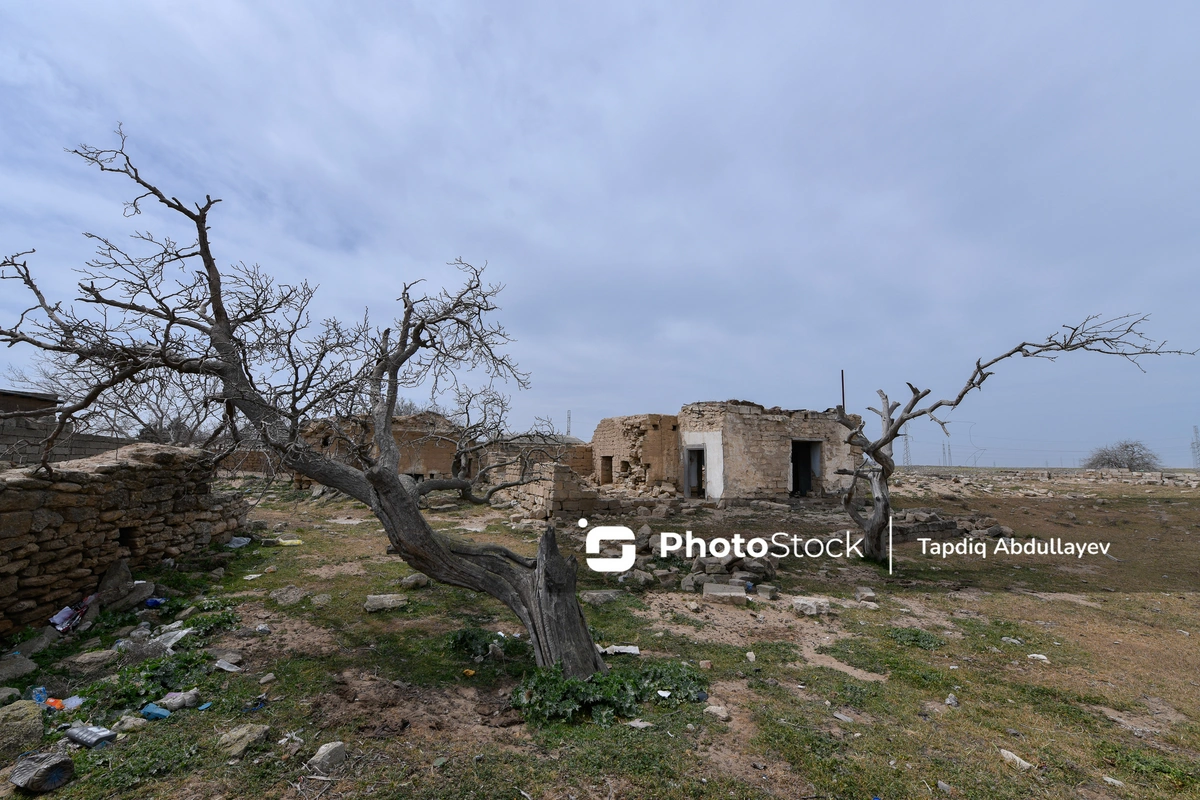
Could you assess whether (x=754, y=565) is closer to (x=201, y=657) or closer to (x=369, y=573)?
(x=369, y=573)

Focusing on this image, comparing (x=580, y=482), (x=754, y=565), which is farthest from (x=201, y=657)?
(x=580, y=482)

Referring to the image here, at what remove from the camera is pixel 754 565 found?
792 centimetres

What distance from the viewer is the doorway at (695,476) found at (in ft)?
60.4

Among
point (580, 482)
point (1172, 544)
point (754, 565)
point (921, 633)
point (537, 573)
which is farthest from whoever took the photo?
point (580, 482)

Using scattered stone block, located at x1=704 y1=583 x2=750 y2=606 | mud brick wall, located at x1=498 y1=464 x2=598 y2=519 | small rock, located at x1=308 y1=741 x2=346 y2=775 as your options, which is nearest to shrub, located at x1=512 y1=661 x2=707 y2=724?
small rock, located at x1=308 y1=741 x2=346 y2=775

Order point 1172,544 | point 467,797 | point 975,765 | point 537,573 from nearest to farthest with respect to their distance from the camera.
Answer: point 467,797 < point 975,765 < point 537,573 < point 1172,544

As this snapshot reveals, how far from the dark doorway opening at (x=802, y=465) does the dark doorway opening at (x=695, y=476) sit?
328cm

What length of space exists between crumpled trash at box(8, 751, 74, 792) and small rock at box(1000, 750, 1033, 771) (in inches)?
213

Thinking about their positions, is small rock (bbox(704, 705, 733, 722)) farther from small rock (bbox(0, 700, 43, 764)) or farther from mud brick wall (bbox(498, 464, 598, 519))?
mud brick wall (bbox(498, 464, 598, 519))

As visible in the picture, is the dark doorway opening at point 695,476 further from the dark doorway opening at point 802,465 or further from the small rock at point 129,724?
the small rock at point 129,724

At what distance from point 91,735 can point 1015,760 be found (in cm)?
566

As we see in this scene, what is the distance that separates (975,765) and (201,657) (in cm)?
564

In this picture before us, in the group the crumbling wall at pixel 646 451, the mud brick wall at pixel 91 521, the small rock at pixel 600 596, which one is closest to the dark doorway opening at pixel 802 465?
the crumbling wall at pixel 646 451

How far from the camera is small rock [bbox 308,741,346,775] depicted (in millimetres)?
2990
